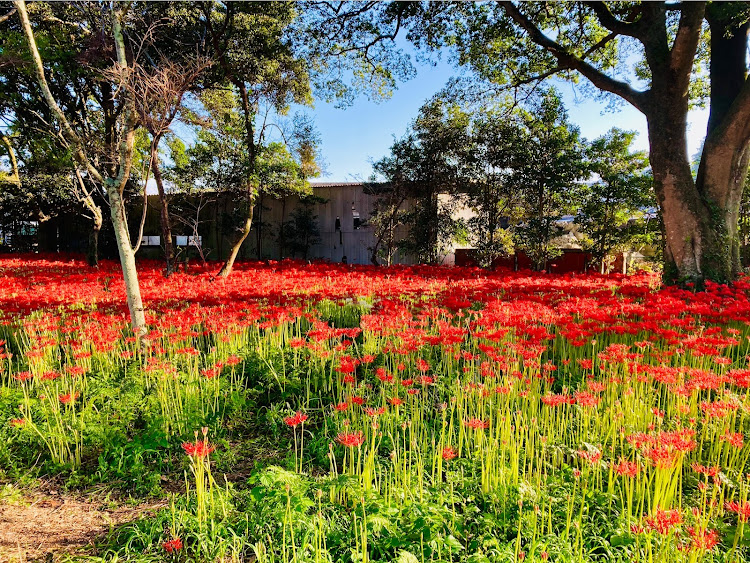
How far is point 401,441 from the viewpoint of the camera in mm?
3553

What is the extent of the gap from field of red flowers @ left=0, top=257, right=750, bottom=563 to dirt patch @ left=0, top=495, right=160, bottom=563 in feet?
0.56

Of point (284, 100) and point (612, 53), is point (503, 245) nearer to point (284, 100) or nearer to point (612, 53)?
point (612, 53)

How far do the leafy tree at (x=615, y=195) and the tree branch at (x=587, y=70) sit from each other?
5071 millimetres

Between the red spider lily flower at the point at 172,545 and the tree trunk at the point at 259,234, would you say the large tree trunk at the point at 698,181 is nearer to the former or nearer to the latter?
the red spider lily flower at the point at 172,545

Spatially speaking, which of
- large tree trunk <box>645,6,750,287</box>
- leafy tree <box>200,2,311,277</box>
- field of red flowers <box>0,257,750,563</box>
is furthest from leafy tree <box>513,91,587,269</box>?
field of red flowers <box>0,257,750,563</box>

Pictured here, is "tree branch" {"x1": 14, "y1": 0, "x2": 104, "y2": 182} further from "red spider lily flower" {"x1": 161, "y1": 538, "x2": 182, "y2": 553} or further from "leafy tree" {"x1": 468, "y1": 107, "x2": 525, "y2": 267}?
"leafy tree" {"x1": 468, "y1": 107, "x2": 525, "y2": 267}

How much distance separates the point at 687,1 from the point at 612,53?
5612mm

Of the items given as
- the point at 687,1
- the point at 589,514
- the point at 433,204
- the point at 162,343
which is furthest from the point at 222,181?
the point at 589,514

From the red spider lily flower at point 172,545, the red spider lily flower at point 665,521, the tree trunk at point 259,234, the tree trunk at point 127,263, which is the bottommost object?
the red spider lily flower at point 172,545

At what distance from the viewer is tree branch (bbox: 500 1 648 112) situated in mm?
9648

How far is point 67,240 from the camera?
27969mm

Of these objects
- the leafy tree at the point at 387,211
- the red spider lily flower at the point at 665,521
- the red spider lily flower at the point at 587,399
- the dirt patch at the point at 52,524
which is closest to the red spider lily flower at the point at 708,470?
the red spider lily flower at the point at 665,521

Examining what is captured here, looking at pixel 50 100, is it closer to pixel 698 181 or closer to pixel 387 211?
pixel 698 181

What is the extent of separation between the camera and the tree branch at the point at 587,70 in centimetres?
965
